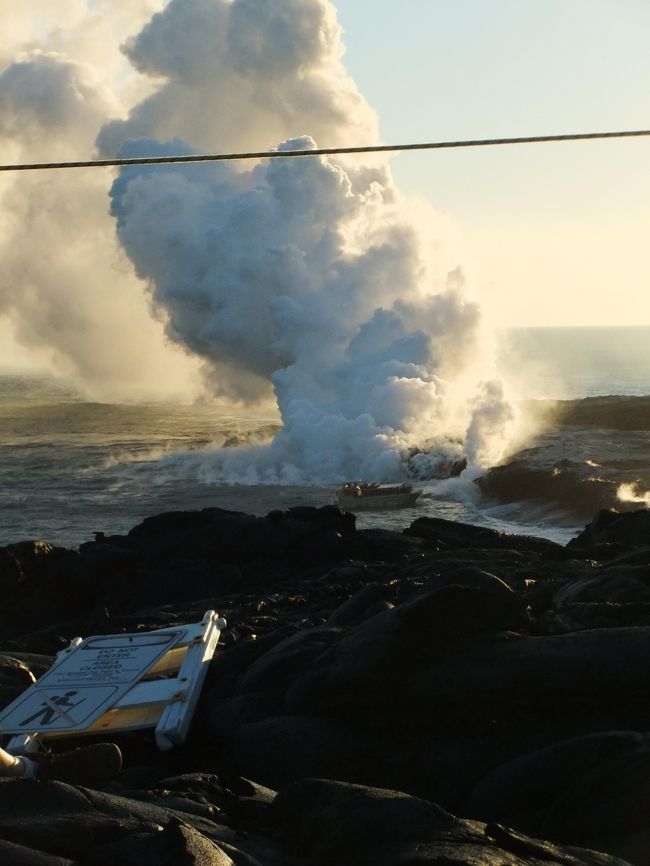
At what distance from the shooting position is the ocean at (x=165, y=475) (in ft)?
139

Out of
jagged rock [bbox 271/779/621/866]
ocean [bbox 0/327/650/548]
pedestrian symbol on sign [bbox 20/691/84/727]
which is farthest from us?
ocean [bbox 0/327/650/548]

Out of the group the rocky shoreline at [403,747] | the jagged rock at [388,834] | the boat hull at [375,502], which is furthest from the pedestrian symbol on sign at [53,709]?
the boat hull at [375,502]

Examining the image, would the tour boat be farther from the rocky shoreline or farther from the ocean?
the rocky shoreline

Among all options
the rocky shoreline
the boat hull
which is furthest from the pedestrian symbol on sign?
the boat hull

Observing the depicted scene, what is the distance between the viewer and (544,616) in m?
10.8

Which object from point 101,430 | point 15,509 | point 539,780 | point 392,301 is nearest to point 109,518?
point 15,509

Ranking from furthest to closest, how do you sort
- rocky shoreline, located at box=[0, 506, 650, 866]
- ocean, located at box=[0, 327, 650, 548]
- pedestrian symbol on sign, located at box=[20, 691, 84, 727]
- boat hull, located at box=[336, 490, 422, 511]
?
boat hull, located at box=[336, 490, 422, 511]
ocean, located at box=[0, 327, 650, 548]
pedestrian symbol on sign, located at box=[20, 691, 84, 727]
rocky shoreline, located at box=[0, 506, 650, 866]

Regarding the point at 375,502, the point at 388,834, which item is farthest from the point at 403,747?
the point at 375,502

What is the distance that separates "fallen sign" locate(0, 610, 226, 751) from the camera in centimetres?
995

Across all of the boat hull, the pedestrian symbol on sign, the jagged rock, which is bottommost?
the jagged rock

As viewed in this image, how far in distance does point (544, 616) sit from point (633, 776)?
3.39m

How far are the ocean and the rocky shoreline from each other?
2585 cm

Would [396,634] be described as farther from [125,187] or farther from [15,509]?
[125,187]

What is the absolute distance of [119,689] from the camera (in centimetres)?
1076
